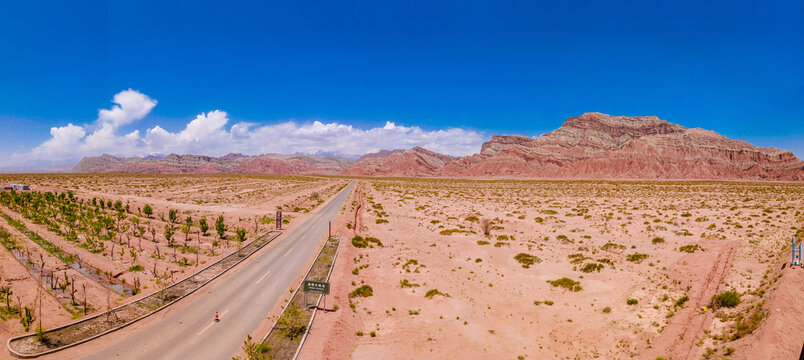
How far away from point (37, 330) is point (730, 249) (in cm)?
4506

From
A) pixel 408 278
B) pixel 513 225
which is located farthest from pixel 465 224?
pixel 408 278

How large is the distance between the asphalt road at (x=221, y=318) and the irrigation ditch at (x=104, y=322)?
0.99 metres

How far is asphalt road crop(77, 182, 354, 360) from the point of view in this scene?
15.7 meters

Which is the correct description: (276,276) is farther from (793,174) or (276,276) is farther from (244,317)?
(793,174)

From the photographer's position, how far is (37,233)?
112ft

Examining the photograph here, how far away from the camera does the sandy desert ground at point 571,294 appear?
16.1 meters

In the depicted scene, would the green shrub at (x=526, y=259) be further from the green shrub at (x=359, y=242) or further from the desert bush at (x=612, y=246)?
the green shrub at (x=359, y=242)

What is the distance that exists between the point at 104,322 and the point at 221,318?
5660 mm

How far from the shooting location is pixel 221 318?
18.8m

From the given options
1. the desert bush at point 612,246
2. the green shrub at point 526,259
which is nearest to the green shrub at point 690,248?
the desert bush at point 612,246

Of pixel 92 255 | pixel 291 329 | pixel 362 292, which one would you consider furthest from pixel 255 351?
pixel 92 255

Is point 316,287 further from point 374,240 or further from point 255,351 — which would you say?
point 374,240

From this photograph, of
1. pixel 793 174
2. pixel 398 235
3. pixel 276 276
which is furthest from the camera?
pixel 793 174

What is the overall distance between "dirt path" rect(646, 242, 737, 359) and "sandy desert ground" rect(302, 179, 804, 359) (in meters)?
0.07
